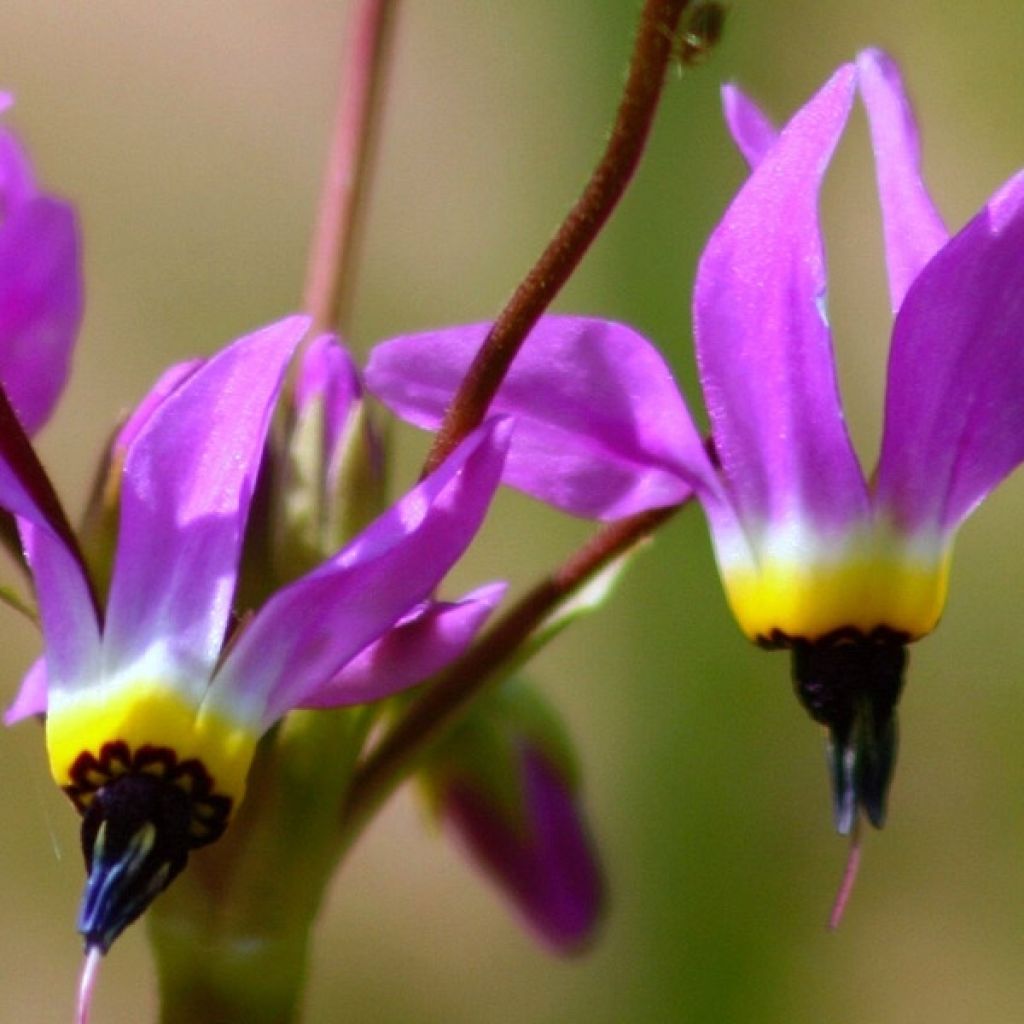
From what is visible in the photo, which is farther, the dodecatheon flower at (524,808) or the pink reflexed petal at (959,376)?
the dodecatheon flower at (524,808)

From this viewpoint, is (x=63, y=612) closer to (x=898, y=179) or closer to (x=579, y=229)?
(x=579, y=229)

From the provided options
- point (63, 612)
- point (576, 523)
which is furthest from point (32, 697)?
point (576, 523)

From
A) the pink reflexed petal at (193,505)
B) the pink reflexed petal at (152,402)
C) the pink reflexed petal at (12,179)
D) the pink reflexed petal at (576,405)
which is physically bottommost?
the pink reflexed petal at (193,505)

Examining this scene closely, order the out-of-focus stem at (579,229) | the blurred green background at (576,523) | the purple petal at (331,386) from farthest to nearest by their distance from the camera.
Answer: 1. the blurred green background at (576,523)
2. the purple petal at (331,386)
3. the out-of-focus stem at (579,229)

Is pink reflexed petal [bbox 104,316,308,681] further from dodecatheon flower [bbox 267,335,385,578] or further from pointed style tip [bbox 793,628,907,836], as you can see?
pointed style tip [bbox 793,628,907,836]

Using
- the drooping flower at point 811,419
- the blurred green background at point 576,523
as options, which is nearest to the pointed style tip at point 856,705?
the drooping flower at point 811,419

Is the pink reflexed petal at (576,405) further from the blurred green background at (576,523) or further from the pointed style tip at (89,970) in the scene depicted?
the blurred green background at (576,523)
